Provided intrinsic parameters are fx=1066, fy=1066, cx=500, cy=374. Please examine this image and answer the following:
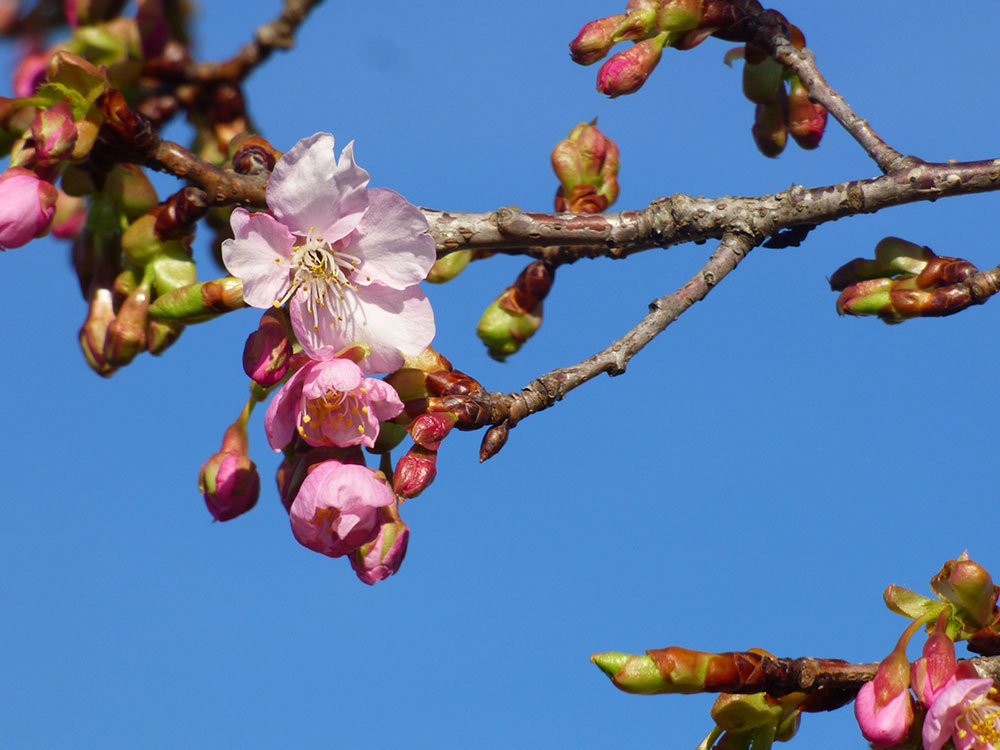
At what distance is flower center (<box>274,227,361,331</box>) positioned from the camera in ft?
6.88

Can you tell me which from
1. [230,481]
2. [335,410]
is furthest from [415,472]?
[230,481]

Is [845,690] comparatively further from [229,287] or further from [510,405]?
[229,287]

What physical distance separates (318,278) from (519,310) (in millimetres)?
1116

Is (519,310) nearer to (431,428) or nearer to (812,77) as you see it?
(812,77)

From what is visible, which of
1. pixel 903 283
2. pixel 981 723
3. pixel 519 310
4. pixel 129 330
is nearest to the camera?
pixel 981 723

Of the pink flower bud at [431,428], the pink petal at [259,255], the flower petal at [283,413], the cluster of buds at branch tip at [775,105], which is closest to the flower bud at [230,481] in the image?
the flower petal at [283,413]

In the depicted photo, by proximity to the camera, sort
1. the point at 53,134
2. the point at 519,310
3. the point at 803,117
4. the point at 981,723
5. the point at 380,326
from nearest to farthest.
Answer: the point at 981,723, the point at 380,326, the point at 53,134, the point at 803,117, the point at 519,310

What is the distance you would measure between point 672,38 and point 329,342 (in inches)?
47.3

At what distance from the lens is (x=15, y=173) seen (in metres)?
2.35

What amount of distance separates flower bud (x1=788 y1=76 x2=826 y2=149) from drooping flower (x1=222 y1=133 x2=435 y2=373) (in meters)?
1.39

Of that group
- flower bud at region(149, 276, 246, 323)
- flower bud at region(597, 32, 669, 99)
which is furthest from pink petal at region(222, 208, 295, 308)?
flower bud at region(597, 32, 669, 99)

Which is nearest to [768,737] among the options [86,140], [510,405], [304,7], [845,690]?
[845,690]

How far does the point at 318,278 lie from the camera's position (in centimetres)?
211

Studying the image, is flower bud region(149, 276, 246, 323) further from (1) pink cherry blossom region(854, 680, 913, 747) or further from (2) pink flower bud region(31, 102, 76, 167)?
(1) pink cherry blossom region(854, 680, 913, 747)
